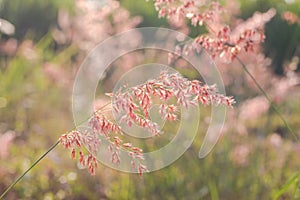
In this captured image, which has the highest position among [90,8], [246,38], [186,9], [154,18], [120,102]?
[154,18]

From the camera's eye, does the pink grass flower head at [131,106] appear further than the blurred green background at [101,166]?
No

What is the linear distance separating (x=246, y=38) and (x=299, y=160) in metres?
2.03

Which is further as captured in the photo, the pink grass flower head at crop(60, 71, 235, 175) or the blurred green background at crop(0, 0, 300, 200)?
the blurred green background at crop(0, 0, 300, 200)

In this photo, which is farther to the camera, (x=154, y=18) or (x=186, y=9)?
(x=154, y=18)

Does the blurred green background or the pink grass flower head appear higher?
the blurred green background

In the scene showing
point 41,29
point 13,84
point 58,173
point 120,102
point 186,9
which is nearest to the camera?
point 120,102

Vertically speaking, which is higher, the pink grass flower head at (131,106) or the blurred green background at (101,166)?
the blurred green background at (101,166)

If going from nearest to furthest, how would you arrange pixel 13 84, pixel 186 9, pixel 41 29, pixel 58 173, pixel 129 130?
1. pixel 186 9
2. pixel 129 130
3. pixel 58 173
4. pixel 13 84
5. pixel 41 29

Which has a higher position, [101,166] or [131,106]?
[101,166]

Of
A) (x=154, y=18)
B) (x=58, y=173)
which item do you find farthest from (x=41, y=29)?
(x=58, y=173)

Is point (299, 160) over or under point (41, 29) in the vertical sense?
under

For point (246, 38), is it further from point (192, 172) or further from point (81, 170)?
point (81, 170)

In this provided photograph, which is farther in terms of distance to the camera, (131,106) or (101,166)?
(101,166)

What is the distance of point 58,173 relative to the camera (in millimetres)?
3418
